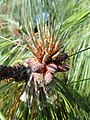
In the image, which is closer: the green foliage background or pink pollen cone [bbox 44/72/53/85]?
pink pollen cone [bbox 44/72/53/85]

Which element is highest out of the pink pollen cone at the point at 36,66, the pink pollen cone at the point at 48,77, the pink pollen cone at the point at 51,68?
the pink pollen cone at the point at 36,66

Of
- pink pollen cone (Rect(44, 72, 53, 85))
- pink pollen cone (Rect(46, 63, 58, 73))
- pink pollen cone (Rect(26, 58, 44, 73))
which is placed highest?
pink pollen cone (Rect(26, 58, 44, 73))

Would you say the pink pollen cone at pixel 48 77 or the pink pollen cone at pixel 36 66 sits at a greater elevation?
the pink pollen cone at pixel 36 66

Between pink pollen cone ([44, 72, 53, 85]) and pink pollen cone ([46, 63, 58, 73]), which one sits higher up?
pink pollen cone ([46, 63, 58, 73])

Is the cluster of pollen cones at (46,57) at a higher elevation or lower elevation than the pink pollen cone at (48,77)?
higher

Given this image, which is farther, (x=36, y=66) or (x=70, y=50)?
(x=70, y=50)

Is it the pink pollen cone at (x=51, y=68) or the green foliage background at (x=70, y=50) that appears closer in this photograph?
the pink pollen cone at (x=51, y=68)

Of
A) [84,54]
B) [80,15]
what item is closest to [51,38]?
[80,15]

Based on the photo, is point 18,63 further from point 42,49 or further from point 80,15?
point 80,15

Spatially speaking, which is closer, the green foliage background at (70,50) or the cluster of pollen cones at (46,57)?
the cluster of pollen cones at (46,57)

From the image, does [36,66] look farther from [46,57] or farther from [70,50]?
[70,50]

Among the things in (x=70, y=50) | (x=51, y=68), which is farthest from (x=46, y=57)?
(x=70, y=50)
